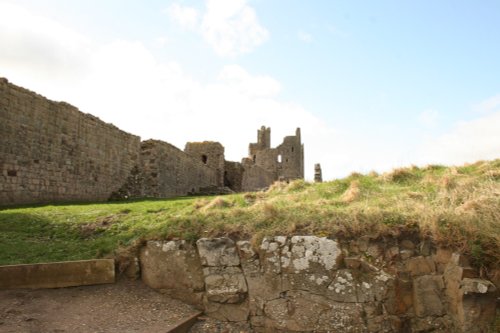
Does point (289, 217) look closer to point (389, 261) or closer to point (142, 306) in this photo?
point (389, 261)

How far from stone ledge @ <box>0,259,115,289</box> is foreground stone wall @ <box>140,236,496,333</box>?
76 cm

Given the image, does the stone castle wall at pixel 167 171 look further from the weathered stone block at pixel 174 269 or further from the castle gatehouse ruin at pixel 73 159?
the weathered stone block at pixel 174 269

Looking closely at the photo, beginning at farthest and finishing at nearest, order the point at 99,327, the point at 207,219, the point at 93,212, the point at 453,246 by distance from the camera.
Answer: the point at 93,212 → the point at 207,219 → the point at 453,246 → the point at 99,327

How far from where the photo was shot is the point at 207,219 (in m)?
7.61

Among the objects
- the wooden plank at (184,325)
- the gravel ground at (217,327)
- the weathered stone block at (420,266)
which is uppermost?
the weathered stone block at (420,266)

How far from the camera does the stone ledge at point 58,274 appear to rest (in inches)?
255

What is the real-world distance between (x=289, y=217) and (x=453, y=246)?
265 cm

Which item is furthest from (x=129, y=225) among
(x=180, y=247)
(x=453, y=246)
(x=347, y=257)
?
(x=453, y=246)

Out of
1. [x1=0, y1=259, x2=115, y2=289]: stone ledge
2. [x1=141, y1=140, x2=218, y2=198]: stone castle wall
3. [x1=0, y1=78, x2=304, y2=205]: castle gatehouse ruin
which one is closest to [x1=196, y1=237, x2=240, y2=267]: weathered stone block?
[x1=0, y1=259, x2=115, y2=289]: stone ledge

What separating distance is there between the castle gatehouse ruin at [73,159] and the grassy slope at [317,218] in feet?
12.3

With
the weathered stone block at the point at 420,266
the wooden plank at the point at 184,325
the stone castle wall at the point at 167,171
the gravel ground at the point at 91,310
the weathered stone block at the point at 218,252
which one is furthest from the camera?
the stone castle wall at the point at 167,171

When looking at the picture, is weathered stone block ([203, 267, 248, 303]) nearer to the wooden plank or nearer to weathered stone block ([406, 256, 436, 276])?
the wooden plank

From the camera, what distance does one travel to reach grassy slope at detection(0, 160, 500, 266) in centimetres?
631

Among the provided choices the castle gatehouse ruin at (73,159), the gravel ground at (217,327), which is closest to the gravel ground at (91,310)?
the gravel ground at (217,327)
